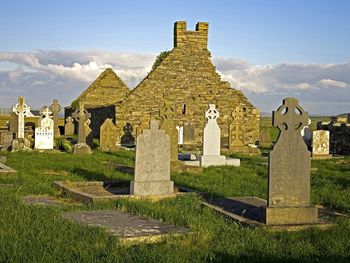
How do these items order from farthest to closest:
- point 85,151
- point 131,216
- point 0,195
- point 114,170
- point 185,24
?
1. point 185,24
2. point 85,151
3. point 114,170
4. point 0,195
5. point 131,216

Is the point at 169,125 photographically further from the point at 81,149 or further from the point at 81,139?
the point at 81,139

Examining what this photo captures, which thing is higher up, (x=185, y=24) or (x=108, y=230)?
(x=185, y=24)

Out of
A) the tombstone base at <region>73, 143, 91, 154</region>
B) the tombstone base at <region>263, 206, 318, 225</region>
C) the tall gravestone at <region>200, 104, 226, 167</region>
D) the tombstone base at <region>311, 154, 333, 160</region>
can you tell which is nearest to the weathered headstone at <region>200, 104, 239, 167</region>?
the tall gravestone at <region>200, 104, 226, 167</region>

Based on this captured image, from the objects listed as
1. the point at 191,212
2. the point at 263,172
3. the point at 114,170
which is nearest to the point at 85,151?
the point at 114,170

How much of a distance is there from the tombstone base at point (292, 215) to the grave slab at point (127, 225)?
1396 millimetres

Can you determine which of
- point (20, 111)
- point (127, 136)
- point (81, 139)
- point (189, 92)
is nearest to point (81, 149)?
point (81, 139)

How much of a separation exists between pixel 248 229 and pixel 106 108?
23536mm

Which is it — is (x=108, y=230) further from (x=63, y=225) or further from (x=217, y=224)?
(x=217, y=224)

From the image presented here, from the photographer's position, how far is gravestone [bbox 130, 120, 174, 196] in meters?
9.43

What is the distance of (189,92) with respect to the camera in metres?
28.9

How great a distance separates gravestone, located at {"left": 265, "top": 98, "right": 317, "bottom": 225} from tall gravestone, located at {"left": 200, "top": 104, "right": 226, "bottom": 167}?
336 inches

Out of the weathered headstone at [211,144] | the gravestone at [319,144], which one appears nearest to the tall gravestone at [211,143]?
the weathered headstone at [211,144]

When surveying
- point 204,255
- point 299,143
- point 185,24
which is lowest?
point 204,255

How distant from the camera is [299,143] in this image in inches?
292
